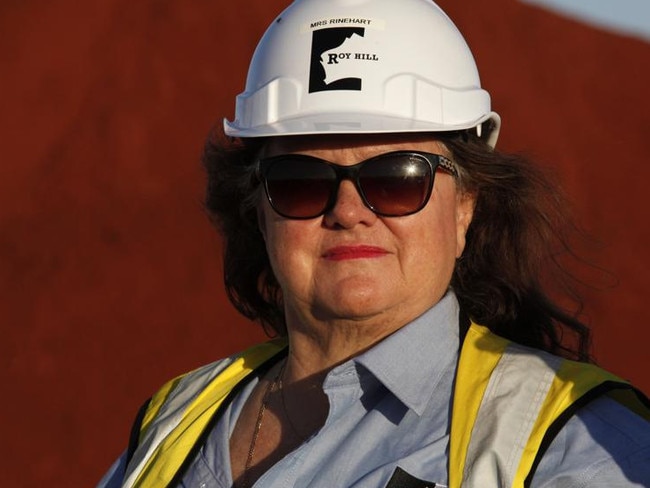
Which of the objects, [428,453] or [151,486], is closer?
[428,453]

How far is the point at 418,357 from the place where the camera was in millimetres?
3166

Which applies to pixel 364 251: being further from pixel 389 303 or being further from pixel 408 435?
pixel 408 435

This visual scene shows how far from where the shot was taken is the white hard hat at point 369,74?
336 cm

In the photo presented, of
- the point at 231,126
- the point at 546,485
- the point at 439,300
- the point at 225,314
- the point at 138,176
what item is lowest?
the point at 225,314

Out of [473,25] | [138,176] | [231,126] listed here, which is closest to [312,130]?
[231,126]

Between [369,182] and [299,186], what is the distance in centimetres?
19

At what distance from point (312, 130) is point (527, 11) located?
20726mm

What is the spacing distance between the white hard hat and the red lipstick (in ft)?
0.94

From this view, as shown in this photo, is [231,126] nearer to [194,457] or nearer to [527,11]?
[194,457]

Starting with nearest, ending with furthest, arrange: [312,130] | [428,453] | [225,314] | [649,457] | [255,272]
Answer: [649,457] → [428,453] → [312,130] → [255,272] → [225,314]

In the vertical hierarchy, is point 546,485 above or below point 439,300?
below

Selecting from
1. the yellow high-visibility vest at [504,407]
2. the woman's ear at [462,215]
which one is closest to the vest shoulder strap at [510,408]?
the yellow high-visibility vest at [504,407]

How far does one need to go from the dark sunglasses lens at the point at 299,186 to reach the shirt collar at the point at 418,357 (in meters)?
0.37

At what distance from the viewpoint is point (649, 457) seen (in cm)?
269
